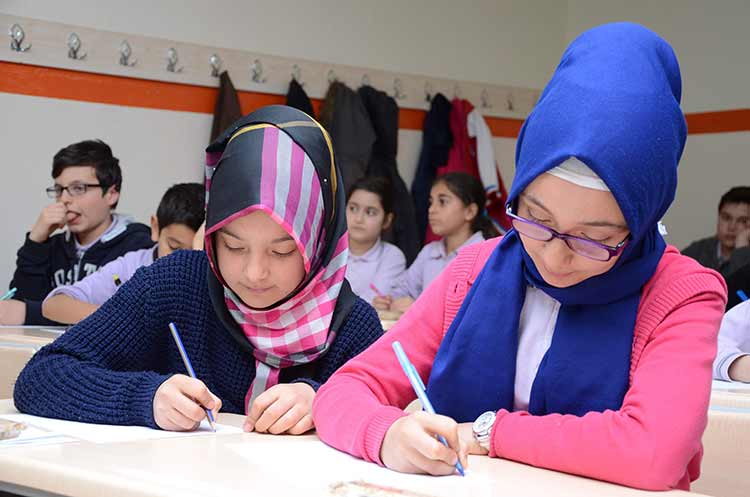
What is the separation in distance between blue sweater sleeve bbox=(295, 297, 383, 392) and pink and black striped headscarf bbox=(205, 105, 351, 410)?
0.10 feet

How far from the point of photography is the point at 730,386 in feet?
6.99

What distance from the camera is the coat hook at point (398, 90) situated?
19.6ft

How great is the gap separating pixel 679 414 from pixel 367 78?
4769 mm

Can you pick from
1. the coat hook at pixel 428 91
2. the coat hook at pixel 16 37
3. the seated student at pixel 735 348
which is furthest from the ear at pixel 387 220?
the seated student at pixel 735 348

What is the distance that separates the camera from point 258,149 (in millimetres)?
1662

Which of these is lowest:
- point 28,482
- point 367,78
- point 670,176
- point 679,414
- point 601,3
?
point 28,482

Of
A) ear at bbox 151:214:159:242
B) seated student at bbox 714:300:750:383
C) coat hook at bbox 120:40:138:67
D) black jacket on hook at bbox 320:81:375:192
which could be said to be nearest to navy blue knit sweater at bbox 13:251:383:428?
seated student at bbox 714:300:750:383

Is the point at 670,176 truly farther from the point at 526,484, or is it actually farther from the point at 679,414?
the point at 526,484

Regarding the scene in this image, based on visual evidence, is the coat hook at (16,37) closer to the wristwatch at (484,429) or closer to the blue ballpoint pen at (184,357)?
the blue ballpoint pen at (184,357)

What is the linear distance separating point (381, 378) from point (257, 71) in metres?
3.98

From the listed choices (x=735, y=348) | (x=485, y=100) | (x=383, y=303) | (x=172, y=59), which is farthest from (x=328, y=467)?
(x=485, y=100)

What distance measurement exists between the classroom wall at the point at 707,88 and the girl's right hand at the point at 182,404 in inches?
219

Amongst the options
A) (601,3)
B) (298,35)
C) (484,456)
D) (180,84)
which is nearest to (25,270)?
(180,84)

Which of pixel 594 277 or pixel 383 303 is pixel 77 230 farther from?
pixel 594 277
